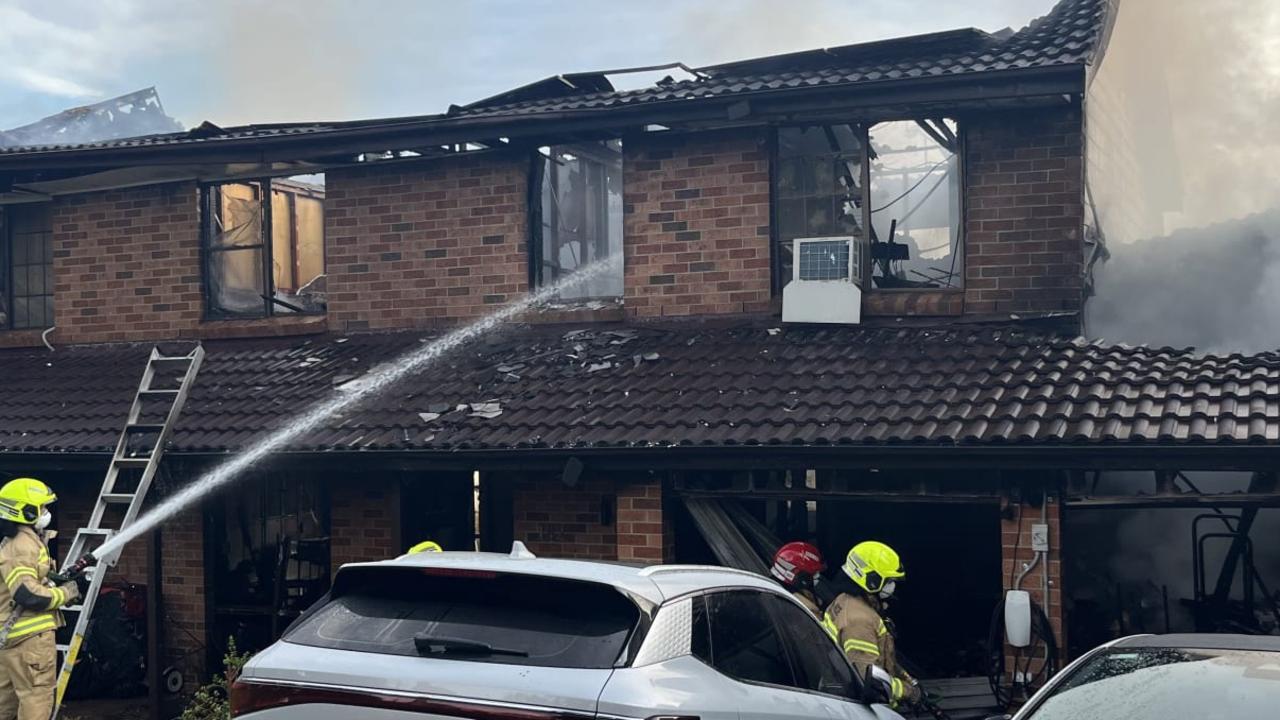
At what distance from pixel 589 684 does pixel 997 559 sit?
27.5 ft

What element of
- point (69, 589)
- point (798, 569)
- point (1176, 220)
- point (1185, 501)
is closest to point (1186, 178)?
point (1176, 220)

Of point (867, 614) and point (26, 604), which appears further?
point (26, 604)

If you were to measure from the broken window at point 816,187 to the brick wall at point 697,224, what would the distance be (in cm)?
21

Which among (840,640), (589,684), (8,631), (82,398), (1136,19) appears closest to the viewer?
(589,684)

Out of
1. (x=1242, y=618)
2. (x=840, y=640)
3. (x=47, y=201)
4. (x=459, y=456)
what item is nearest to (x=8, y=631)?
(x=459, y=456)

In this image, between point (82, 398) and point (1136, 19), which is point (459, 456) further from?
point (1136, 19)

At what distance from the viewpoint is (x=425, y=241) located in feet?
40.8

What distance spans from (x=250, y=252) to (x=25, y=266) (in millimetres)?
2701

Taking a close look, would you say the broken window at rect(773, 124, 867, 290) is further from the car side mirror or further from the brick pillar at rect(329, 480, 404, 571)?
the car side mirror

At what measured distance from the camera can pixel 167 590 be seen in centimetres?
1217

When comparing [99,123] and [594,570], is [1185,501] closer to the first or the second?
[594,570]

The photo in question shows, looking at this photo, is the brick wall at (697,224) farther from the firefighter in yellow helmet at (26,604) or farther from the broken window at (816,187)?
the firefighter in yellow helmet at (26,604)

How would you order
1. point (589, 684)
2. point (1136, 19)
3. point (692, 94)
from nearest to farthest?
point (589, 684) → point (692, 94) → point (1136, 19)

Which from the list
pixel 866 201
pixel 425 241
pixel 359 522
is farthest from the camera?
pixel 425 241
